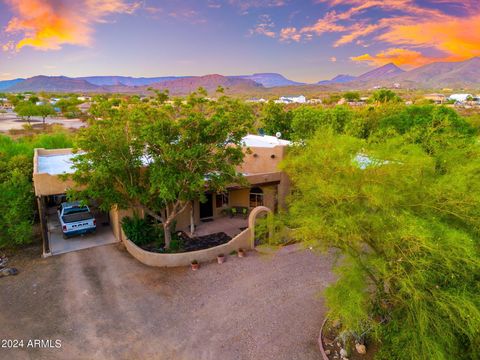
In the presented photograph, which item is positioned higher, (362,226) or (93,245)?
(362,226)

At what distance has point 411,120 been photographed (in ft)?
100

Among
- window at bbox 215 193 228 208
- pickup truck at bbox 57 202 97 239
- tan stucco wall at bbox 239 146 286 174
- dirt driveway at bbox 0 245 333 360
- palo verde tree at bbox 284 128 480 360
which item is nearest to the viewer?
palo verde tree at bbox 284 128 480 360

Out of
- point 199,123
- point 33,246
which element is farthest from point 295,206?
point 33,246

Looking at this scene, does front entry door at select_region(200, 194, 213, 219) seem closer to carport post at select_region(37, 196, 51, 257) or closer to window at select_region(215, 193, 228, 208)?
window at select_region(215, 193, 228, 208)

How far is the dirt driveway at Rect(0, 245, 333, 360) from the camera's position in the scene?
32.4ft

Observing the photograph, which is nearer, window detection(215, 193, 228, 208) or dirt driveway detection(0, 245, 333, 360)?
dirt driveway detection(0, 245, 333, 360)

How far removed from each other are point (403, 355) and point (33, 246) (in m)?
16.0

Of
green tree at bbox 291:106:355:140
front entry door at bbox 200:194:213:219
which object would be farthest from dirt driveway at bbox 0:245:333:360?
green tree at bbox 291:106:355:140

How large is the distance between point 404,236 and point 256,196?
576 inches

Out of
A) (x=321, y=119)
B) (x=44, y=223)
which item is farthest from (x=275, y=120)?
(x=44, y=223)

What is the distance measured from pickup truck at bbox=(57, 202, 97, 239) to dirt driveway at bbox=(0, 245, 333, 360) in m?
1.75

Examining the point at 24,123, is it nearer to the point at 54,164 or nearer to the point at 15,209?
the point at 54,164

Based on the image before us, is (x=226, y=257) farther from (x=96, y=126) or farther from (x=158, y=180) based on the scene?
(x=96, y=126)

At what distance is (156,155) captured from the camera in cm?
1409
